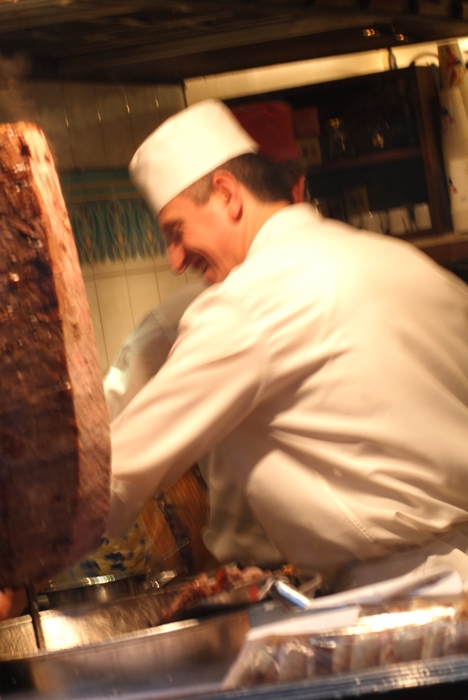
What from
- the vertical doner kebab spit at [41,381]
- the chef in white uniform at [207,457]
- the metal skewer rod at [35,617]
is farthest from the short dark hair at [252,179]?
the metal skewer rod at [35,617]

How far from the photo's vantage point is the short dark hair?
94cm

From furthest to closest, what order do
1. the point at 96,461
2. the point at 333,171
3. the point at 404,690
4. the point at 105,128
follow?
the point at 333,171, the point at 105,128, the point at 96,461, the point at 404,690

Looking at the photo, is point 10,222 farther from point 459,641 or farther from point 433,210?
point 433,210

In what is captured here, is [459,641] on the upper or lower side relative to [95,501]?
lower

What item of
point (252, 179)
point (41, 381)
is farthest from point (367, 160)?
point (41, 381)

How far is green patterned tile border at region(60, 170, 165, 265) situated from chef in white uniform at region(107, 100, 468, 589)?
0.06ft

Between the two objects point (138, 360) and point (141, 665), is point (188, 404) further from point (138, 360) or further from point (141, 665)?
point (141, 665)

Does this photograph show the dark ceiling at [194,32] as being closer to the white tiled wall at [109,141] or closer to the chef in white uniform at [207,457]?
the white tiled wall at [109,141]

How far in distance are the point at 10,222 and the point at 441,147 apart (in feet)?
2.22

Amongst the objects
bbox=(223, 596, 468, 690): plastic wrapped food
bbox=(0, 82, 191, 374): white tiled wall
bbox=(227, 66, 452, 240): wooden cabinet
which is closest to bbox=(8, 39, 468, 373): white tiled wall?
bbox=(0, 82, 191, 374): white tiled wall

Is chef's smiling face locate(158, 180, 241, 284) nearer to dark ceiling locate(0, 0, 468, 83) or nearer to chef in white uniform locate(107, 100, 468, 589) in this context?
chef in white uniform locate(107, 100, 468, 589)

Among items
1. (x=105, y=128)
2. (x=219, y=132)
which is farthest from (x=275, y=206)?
(x=105, y=128)

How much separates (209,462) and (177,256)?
0.79 ft

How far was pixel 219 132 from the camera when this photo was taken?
0.95 m
